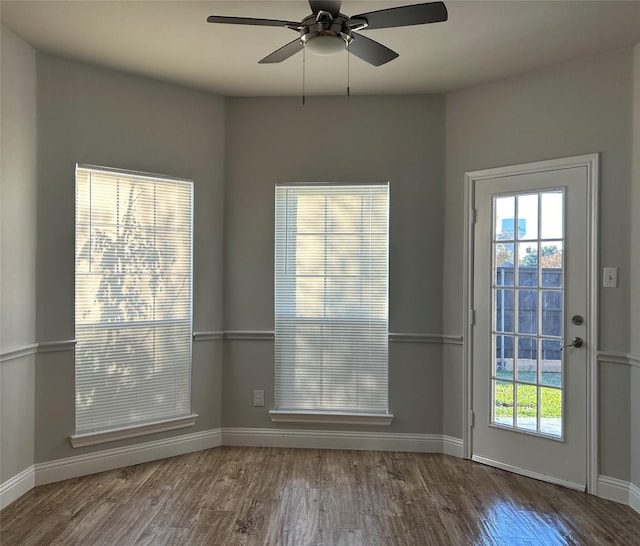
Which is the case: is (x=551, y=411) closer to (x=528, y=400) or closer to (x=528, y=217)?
(x=528, y=400)

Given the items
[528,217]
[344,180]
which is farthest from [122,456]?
[528,217]

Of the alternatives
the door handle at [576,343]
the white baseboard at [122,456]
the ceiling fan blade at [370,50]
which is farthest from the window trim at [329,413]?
the ceiling fan blade at [370,50]

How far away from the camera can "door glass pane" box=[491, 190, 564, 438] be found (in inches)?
133

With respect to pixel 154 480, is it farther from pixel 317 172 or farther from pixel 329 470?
pixel 317 172

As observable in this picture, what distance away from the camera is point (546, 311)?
341 centimetres

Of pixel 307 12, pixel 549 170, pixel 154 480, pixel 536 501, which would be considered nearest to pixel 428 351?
pixel 536 501

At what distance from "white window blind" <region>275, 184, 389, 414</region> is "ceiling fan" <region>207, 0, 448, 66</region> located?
1523 millimetres

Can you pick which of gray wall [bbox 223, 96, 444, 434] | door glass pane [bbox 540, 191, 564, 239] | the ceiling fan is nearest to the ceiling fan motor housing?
the ceiling fan

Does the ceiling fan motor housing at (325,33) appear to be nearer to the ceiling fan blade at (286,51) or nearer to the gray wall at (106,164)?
the ceiling fan blade at (286,51)

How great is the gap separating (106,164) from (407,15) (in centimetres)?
227

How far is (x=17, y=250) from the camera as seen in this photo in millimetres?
3086

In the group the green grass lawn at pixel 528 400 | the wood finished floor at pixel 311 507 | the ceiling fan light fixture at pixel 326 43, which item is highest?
the ceiling fan light fixture at pixel 326 43

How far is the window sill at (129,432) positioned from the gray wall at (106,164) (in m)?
0.06

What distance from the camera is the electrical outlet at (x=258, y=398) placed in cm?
404
